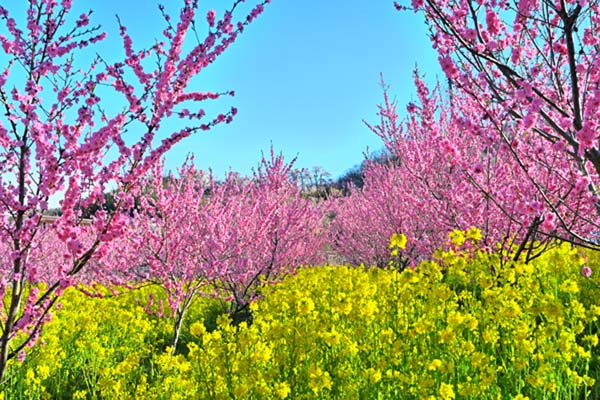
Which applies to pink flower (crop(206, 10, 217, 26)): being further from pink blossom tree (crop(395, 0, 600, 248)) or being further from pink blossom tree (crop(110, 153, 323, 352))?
pink blossom tree (crop(110, 153, 323, 352))

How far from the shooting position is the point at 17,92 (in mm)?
3271

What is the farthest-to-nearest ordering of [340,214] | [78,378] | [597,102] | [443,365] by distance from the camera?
[340,214], [78,378], [443,365], [597,102]

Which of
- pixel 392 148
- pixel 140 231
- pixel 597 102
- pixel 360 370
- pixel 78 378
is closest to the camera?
pixel 597 102

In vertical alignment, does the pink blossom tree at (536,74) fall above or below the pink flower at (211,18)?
below

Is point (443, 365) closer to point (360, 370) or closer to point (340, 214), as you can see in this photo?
point (360, 370)

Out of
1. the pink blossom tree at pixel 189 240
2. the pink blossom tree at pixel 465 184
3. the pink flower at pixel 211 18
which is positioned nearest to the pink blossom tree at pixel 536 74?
the pink blossom tree at pixel 465 184

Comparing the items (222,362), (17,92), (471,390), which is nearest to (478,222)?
(471,390)

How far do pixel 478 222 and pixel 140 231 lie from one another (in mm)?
4912

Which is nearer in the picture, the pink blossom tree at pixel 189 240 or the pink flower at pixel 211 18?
the pink flower at pixel 211 18

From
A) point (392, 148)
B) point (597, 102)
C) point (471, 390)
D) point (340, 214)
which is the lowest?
point (471, 390)

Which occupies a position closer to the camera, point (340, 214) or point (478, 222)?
point (478, 222)

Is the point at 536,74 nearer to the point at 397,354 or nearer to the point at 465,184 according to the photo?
the point at 397,354

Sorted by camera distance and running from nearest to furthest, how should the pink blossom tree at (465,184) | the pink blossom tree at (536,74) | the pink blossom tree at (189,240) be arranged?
the pink blossom tree at (536,74), the pink blossom tree at (465,184), the pink blossom tree at (189,240)

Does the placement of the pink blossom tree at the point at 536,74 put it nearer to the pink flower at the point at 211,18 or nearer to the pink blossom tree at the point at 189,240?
the pink flower at the point at 211,18
